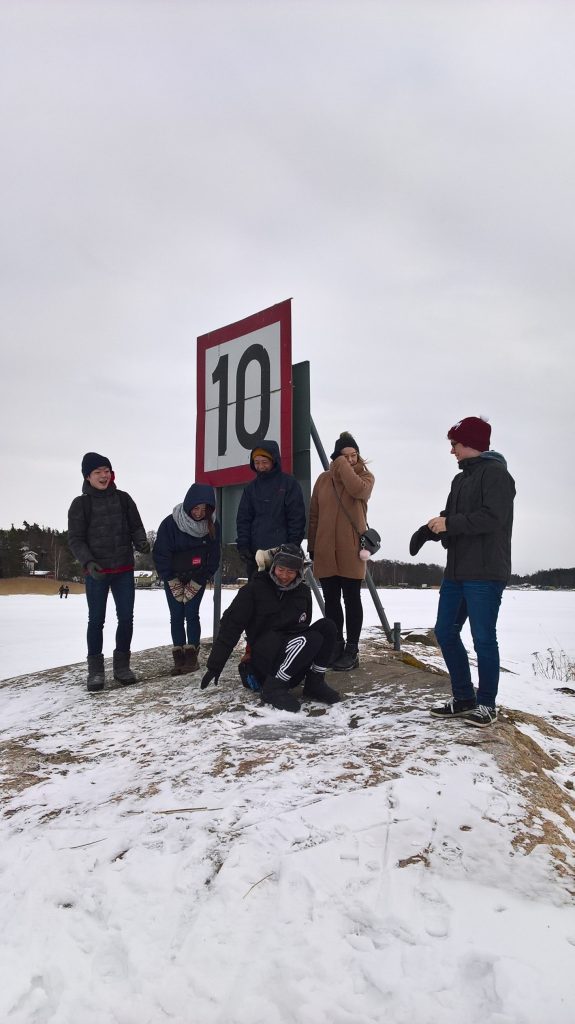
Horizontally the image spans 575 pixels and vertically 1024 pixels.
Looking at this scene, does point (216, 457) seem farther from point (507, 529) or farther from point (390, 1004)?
point (390, 1004)

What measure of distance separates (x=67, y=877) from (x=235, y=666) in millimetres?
3159

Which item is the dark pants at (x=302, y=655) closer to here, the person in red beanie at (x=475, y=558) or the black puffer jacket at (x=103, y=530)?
the person in red beanie at (x=475, y=558)

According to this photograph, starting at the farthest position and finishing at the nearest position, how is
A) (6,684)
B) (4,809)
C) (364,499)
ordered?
(6,684), (364,499), (4,809)

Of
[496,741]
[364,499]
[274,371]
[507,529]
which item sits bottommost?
[496,741]

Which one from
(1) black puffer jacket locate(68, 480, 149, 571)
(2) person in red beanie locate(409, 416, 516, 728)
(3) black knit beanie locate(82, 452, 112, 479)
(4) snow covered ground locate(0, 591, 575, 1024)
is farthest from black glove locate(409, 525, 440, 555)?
(3) black knit beanie locate(82, 452, 112, 479)

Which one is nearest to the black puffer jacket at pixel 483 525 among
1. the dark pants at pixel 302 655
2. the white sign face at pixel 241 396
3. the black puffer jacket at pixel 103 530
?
the dark pants at pixel 302 655

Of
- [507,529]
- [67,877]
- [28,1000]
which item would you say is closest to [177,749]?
[67,877]

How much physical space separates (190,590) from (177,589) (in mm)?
124

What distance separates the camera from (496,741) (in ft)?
9.47

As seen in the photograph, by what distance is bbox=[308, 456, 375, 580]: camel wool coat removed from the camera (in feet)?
16.1

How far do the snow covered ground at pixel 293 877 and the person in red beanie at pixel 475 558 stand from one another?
0.85ft

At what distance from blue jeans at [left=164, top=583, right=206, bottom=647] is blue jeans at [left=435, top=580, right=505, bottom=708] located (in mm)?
2561

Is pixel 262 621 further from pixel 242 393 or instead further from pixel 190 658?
pixel 242 393

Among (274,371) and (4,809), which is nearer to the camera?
(4,809)
